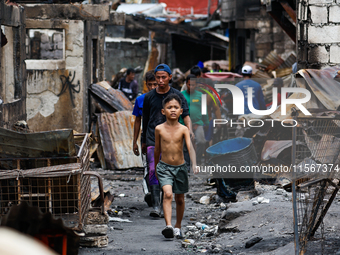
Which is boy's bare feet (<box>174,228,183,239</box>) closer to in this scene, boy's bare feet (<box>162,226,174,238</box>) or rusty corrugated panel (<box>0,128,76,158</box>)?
boy's bare feet (<box>162,226,174,238</box>)

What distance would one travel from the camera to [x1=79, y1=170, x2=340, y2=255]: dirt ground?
4754 mm

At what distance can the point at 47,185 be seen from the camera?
4227 millimetres

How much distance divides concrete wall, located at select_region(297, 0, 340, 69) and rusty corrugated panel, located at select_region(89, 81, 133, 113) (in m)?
4.05

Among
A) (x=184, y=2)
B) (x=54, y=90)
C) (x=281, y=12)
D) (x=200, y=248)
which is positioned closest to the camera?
(x=200, y=248)

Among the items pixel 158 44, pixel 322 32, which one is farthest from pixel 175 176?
pixel 158 44

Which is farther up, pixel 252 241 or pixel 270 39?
pixel 270 39

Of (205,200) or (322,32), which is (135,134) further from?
(322,32)

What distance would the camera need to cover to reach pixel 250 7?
62.4 ft

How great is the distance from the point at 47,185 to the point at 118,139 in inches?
243

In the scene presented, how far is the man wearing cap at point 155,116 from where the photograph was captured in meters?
6.06

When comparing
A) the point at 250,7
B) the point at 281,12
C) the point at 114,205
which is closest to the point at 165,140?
the point at 114,205

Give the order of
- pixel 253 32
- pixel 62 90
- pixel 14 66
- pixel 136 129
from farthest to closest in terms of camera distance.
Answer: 1. pixel 253 32
2. pixel 62 90
3. pixel 14 66
4. pixel 136 129

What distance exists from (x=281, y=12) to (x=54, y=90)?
5.36m

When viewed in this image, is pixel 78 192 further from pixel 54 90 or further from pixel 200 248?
pixel 54 90
